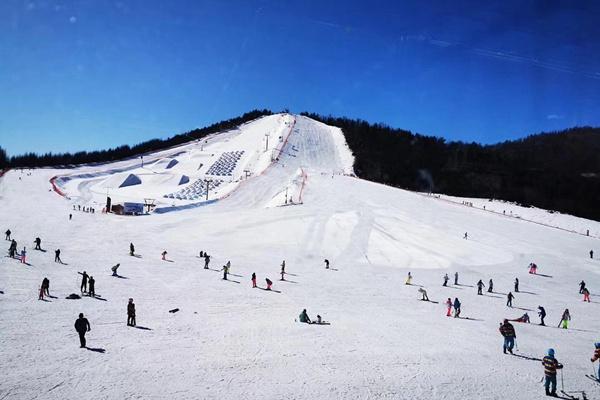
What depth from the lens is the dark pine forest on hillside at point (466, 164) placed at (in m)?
67.7

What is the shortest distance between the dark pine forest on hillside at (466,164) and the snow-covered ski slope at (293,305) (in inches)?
972

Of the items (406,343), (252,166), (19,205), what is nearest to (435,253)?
(406,343)

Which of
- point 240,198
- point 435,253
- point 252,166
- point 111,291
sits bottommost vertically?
point 111,291

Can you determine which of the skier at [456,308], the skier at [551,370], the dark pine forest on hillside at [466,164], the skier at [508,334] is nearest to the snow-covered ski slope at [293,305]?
the skier at [551,370]

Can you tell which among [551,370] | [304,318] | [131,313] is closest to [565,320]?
[551,370]

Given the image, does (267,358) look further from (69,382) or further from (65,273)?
(65,273)

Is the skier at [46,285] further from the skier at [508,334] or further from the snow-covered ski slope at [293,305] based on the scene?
the skier at [508,334]

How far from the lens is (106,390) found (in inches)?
308

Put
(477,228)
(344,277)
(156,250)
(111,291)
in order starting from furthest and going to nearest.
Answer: (477,228) → (156,250) → (344,277) → (111,291)

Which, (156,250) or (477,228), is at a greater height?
(477,228)

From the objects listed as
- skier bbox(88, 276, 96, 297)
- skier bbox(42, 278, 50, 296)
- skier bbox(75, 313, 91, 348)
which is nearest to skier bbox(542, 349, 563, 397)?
skier bbox(75, 313, 91, 348)

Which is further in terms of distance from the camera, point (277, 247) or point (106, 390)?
point (277, 247)

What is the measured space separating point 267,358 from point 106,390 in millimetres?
3816

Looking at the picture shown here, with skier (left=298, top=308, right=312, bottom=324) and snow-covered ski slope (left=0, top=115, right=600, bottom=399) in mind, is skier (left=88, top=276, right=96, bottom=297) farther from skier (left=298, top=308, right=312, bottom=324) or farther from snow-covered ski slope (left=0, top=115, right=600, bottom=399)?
skier (left=298, top=308, right=312, bottom=324)
